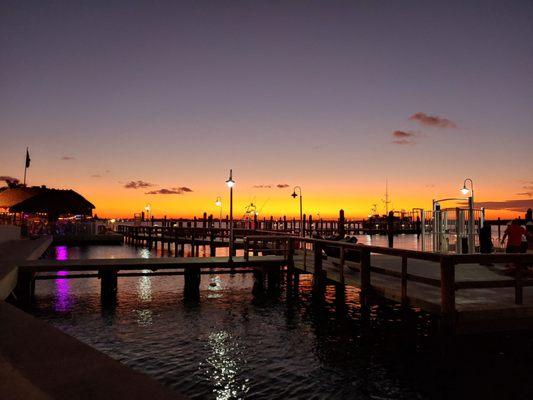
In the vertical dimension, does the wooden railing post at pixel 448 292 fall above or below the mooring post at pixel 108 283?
above

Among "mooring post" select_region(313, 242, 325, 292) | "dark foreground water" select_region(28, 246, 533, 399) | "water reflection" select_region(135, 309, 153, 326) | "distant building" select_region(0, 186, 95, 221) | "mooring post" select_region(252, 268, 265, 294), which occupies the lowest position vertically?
"dark foreground water" select_region(28, 246, 533, 399)

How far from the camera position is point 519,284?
967 centimetres

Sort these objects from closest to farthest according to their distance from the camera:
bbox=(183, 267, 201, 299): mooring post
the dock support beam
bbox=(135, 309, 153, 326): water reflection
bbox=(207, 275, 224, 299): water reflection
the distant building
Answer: the dock support beam
bbox=(135, 309, 153, 326): water reflection
bbox=(183, 267, 201, 299): mooring post
bbox=(207, 275, 224, 299): water reflection
the distant building

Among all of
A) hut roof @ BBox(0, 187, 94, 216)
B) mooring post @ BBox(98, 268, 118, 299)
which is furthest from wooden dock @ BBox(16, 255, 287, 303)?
hut roof @ BBox(0, 187, 94, 216)

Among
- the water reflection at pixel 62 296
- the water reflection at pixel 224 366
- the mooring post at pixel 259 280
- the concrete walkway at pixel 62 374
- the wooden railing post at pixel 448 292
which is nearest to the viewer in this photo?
the concrete walkway at pixel 62 374

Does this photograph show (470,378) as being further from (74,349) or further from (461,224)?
(461,224)

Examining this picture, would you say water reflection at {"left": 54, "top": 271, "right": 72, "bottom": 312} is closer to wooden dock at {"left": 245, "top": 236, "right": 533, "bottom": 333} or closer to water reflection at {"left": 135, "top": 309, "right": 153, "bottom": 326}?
water reflection at {"left": 135, "top": 309, "right": 153, "bottom": 326}

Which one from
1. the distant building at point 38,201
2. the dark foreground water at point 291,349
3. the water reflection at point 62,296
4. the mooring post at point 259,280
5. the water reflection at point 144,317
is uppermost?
the distant building at point 38,201

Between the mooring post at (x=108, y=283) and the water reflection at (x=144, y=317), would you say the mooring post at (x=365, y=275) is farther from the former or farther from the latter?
the mooring post at (x=108, y=283)

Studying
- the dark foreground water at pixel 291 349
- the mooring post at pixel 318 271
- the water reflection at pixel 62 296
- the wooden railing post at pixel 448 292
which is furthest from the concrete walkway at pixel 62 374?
the mooring post at pixel 318 271

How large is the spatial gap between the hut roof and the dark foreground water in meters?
18.2

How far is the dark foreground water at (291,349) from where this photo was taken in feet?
28.7

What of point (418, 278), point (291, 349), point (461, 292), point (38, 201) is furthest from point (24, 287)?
point (38, 201)

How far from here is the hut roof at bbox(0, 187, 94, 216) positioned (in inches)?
1303
